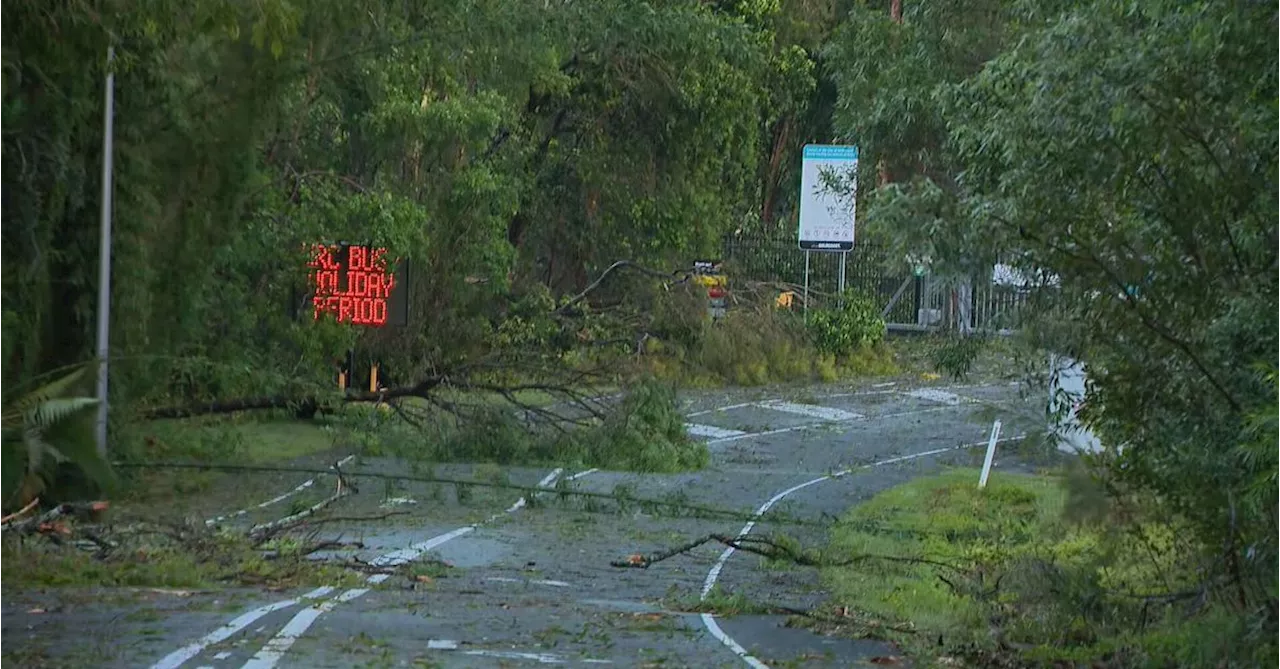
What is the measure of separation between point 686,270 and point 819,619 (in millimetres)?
22042

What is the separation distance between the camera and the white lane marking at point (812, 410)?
39.3 meters

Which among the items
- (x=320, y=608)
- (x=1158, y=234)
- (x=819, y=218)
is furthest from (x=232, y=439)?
(x=819, y=218)

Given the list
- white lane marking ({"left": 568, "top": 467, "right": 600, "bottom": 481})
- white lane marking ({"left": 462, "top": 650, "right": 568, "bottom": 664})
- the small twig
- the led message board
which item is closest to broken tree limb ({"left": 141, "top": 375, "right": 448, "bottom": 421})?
the led message board

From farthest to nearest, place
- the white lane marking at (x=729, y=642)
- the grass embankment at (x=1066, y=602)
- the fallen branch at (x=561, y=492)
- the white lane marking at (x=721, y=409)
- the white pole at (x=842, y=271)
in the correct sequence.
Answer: the white pole at (x=842, y=271) → the white lane marking at (x=721, y=409) → the fallen branch at (x=561, y=492) → the grass embankment at (x=1066, y=602) → the white lane marking at (x=729, y=642)

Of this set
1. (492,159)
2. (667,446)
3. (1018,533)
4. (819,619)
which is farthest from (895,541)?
(492,159)

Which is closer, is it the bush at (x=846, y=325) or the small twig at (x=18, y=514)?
the small twig at (x=18, y=514)

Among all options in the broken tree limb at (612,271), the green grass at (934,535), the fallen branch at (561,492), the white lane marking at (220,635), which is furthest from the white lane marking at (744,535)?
the broken tree limb at (612,271)

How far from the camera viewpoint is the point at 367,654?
11320 mm

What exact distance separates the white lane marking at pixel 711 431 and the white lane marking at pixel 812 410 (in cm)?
285

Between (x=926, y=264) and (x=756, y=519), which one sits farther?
(x=756, y=519)

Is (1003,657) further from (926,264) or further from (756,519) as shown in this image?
(756,519)

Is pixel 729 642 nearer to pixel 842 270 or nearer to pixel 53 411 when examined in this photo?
pixel 53 411

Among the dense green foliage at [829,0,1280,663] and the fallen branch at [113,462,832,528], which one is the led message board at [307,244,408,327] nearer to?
the fallen branch at [113,462,832,528]

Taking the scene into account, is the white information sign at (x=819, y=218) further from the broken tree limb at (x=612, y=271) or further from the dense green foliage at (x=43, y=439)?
the dense green foliage at (x=43, y=439)
